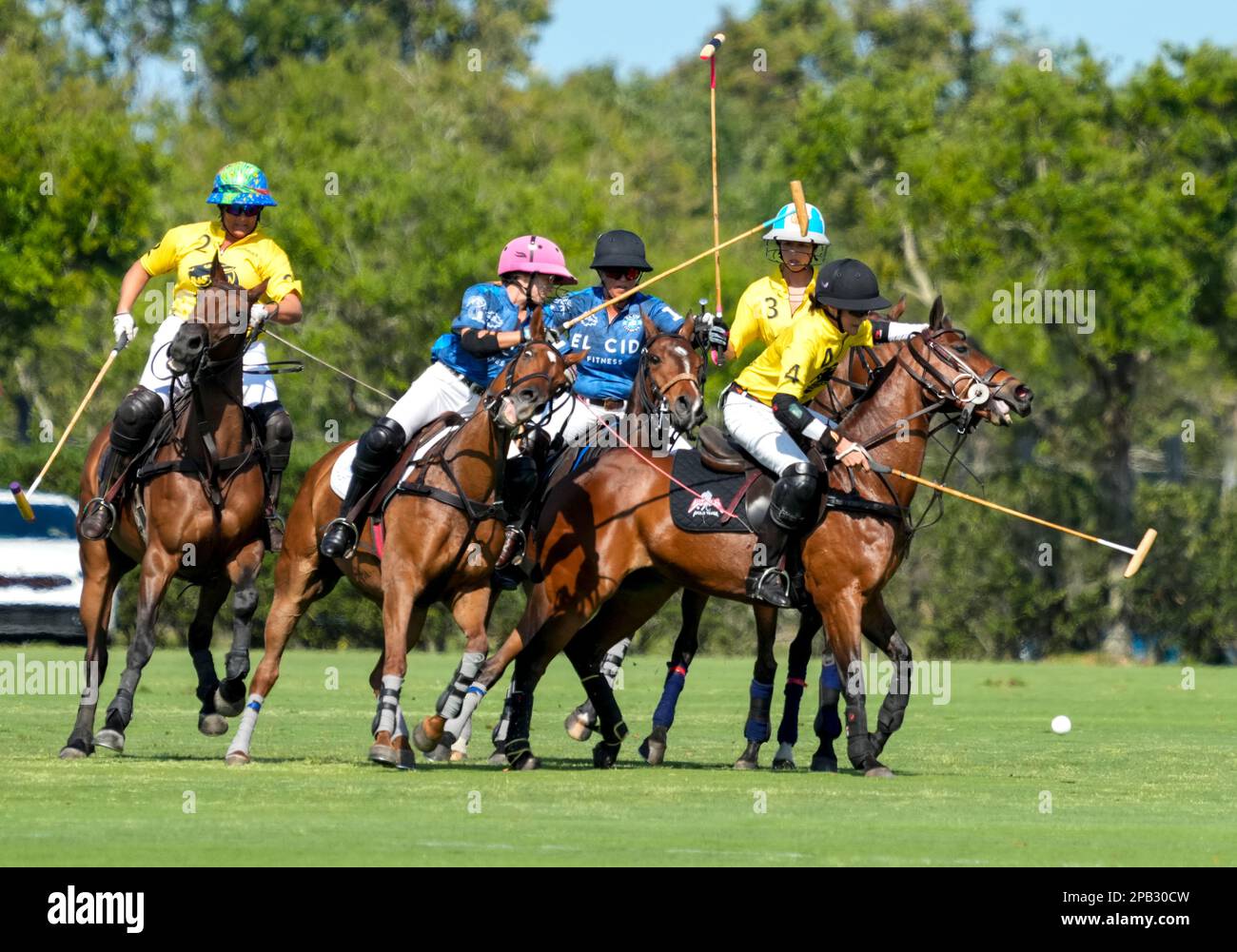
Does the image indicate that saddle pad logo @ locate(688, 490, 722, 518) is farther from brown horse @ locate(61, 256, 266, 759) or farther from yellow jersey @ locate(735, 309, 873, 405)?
brown horse @ locate(61, 256, 266, 759)

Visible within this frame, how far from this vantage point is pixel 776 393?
13391 mm

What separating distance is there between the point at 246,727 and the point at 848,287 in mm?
3945

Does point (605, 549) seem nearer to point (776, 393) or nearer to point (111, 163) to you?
point (776, 393)

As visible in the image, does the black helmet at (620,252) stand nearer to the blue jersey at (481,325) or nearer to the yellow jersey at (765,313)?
the yellow jersey at (765,313)

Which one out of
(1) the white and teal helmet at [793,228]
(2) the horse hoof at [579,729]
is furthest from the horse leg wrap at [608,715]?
(1) the white and teal helmet at [793,228]

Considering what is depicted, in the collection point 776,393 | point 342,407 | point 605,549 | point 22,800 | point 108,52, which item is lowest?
point 22,800

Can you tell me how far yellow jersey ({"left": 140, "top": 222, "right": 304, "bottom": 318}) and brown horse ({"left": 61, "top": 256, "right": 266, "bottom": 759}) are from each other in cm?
73

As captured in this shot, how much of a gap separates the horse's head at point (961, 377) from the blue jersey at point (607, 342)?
1825mm

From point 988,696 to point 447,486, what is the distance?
9.82m

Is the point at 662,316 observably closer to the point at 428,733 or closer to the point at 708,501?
the point at 708,501

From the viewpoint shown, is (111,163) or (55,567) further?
(111,163)

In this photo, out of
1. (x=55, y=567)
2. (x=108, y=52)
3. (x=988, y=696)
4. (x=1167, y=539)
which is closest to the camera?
(x=988, y=696)

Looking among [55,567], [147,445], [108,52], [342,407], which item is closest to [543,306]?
[147,445]

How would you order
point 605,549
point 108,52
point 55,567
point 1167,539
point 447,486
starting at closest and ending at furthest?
1. point 447,486
2. point 605,549
3. point 55,567
4. point 1167,539
5. point 108,52
